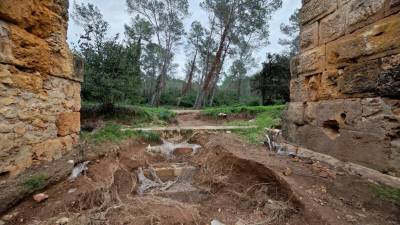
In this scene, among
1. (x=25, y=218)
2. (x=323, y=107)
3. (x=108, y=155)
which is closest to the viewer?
(x=25, y=218)

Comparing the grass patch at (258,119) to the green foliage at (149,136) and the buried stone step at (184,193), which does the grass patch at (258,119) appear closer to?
the buried stone step at (184,193)

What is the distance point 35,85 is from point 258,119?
724 cm

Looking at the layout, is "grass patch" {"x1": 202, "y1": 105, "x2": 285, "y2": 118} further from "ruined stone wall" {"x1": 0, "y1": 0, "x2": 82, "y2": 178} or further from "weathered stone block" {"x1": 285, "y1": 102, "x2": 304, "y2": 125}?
"ruined stone wall" {"x1": 0, "y1": 0, "x2": 82, "y2": 178}

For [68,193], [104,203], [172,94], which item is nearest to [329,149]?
[104,203]

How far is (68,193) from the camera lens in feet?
8.23

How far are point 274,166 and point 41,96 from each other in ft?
10.3

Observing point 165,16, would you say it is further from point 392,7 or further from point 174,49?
point 392,7

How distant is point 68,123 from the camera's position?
3.18m

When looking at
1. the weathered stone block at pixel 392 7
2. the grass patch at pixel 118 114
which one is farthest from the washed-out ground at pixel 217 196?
the grass patch at pixel 118 114

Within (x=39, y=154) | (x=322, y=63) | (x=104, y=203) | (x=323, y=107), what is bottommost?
(x=104, y=203)

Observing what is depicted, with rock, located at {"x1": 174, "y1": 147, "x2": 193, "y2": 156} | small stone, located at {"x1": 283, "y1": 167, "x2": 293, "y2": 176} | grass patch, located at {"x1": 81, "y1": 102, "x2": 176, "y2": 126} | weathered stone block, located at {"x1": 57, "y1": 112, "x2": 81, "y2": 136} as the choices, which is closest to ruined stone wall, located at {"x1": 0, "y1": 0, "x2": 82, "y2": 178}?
weathered stone block, located at {"x1": 57, "y1": 112, "x2": 81, "y2": 136}

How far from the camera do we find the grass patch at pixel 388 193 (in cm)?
187

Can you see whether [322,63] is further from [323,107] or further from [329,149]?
[329,149]

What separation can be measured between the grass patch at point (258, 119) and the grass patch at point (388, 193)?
2.89 meters
